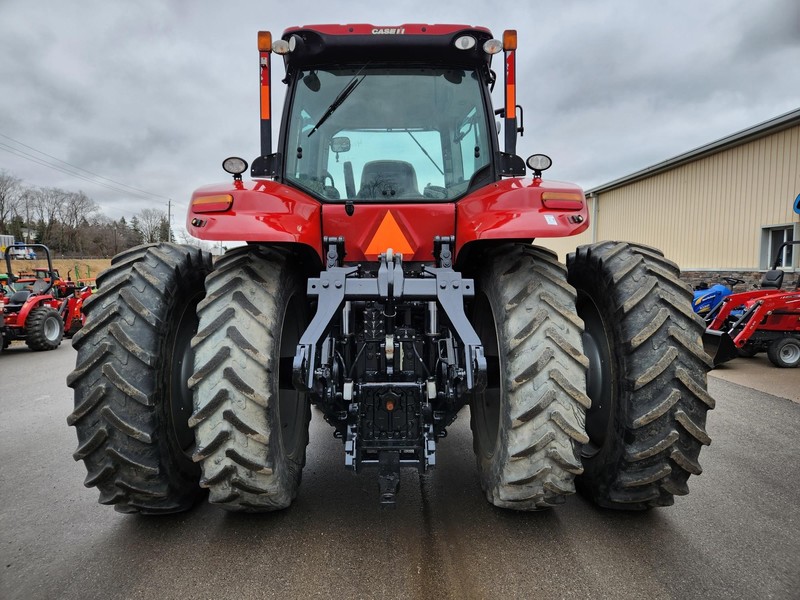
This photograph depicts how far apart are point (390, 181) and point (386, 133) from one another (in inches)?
12.1

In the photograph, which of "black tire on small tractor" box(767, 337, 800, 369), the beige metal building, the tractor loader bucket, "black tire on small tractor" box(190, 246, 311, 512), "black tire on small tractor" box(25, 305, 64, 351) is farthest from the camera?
the beige metal building

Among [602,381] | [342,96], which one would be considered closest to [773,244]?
[602,381]

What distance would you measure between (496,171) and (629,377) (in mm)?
1408

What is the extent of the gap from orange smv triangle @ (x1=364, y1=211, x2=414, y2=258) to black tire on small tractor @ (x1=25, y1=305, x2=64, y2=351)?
32.5 feet

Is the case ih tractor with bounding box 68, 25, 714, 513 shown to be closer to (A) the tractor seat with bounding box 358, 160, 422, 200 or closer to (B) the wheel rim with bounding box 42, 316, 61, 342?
(A) the tractor seat with bounding box 358, 160, 422, 200

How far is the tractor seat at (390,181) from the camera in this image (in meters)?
2.83

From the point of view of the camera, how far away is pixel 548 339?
207 cm

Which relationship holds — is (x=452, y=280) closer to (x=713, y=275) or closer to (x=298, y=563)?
(x=298, y=563)

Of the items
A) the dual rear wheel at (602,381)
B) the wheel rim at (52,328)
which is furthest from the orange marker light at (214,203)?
the wheel rim at (52,328)

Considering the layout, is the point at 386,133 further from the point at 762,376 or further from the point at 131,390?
the point at 762,376

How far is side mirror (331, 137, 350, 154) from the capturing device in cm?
294

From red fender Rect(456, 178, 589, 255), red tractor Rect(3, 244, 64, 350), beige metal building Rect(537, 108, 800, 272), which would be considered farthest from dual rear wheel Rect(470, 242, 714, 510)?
beige metal building Rect(537, 108, 800, 272)

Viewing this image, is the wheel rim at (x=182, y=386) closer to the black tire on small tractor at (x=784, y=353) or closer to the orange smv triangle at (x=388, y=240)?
the orange smv triangle at (x=388, y=240)

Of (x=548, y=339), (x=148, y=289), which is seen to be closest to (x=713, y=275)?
(x=548, y=339)
